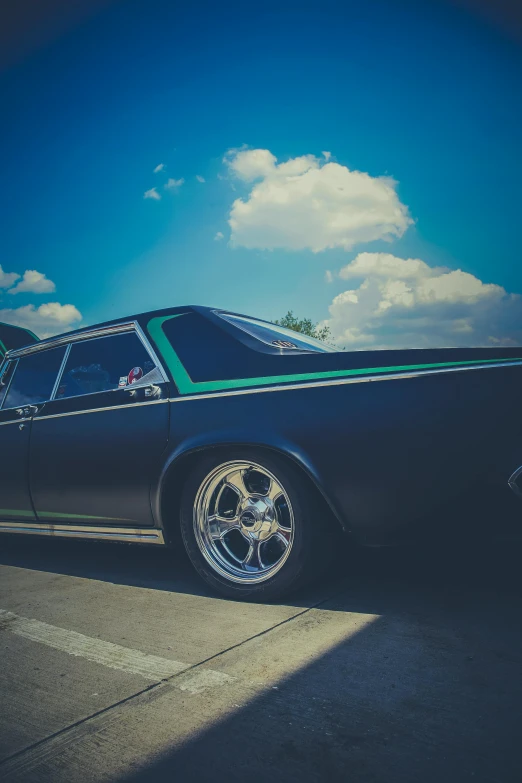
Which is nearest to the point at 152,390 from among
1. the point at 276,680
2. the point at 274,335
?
the point at 274,335

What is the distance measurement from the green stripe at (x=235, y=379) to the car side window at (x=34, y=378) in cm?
98

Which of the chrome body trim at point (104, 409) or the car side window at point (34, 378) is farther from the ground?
the car side window at point (34, 378)

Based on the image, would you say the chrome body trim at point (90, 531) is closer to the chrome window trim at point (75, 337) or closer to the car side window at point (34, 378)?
the car side window at point (34, 378)

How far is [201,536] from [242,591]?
348mm

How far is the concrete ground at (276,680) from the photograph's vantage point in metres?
1.44

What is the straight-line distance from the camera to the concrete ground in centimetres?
144

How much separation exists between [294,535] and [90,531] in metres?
1.38

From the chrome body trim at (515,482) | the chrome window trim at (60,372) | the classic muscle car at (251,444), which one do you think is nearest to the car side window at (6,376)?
the classic muscle car at (251,444)

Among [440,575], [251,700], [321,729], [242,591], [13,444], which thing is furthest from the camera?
[13,444]

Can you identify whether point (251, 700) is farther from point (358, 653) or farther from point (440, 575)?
point (440, 575)

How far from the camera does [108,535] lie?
3.17m

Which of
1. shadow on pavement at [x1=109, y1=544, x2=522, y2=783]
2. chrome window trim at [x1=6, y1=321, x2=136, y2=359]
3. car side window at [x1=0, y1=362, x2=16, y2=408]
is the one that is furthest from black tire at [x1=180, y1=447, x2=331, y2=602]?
car side window at [x1=0, y1=362, x2=16, y2=408]

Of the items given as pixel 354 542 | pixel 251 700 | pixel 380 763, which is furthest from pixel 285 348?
pixel 380 763

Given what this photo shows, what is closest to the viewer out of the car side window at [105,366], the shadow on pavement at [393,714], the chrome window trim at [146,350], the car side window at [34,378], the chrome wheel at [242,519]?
the shadow on pavement at [393,714]
